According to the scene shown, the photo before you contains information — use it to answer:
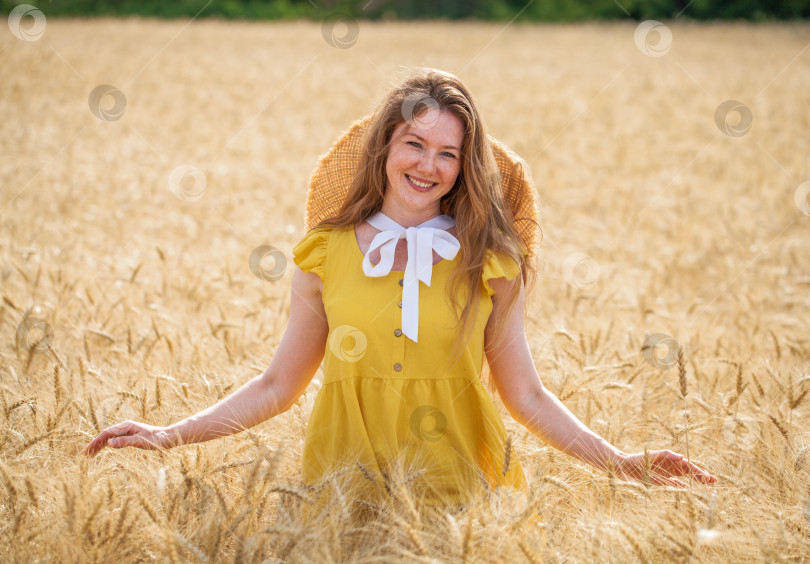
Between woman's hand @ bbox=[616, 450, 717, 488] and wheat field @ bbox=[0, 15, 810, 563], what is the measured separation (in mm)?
53

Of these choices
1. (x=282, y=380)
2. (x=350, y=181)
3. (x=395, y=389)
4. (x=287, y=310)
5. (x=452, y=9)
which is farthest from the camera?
(x=452, y=9)

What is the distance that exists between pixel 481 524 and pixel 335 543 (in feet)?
1.27

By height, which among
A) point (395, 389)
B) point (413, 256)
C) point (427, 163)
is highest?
point (427, 163)

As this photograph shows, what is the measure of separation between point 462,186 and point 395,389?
0.63 metres

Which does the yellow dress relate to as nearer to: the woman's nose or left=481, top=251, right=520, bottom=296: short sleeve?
left=481, top=251, right=520, bottom=296: short sleeve

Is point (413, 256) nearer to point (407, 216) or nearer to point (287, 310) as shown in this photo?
point (407, 216)

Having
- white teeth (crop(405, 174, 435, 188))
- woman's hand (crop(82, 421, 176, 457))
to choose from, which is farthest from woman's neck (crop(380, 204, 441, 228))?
woman's hand (crop(82, 421, 176, 457))

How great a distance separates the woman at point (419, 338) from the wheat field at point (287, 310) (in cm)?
12

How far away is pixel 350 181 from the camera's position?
84.8 inches

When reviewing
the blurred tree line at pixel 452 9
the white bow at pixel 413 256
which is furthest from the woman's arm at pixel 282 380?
the blurred tree line at pixel 452 9

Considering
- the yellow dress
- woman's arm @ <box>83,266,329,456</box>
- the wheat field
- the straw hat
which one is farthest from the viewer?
the straw hat

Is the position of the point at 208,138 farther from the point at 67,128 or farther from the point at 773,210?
the point at 773,210

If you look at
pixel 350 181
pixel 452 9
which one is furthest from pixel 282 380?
pixel 452 9

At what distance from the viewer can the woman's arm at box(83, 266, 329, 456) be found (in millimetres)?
1971
